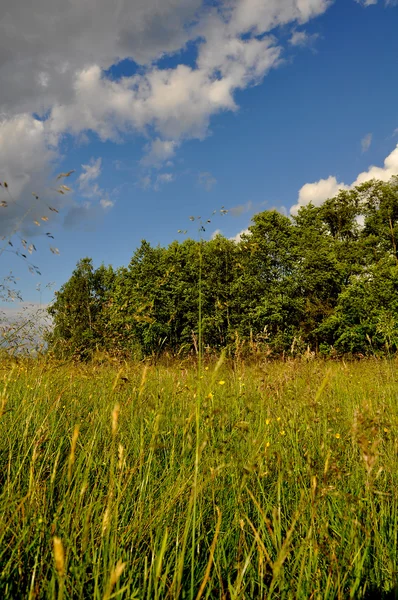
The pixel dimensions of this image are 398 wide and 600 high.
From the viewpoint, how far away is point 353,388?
16.0ft

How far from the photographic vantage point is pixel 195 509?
3.37 ft

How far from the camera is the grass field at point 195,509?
1.10m

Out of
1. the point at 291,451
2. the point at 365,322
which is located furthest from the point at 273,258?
the point at 291,451

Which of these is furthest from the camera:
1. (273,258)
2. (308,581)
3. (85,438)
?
(273,258)

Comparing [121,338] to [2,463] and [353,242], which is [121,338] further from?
[353,242]

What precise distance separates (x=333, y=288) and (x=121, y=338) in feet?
77.2

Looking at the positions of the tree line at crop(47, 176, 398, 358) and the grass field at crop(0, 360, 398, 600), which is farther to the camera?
the tree line at crop(47, 176, 398, 358)

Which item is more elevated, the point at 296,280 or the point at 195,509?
the point at 296,280

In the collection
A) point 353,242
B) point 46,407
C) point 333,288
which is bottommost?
point 46,407

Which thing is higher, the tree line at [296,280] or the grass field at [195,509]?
the tree line at [296,280]

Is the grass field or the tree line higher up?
the tree line

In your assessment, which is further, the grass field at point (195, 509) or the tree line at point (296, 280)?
the tree line at point (296, 280)

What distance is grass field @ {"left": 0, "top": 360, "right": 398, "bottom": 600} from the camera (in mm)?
1098

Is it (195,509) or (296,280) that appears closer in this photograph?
(195,509)
